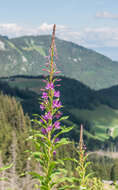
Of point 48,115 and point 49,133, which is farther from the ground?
point 48,115

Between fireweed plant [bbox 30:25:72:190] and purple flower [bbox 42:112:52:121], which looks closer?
fireweed plant [bbox 30:25:72:190]

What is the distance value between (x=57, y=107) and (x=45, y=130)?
692 mm

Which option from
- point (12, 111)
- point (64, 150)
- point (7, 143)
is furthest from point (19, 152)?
point (12, 111)

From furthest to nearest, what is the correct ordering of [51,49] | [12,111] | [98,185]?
1. [12,111]
2. [98,185]
3. [51,49]

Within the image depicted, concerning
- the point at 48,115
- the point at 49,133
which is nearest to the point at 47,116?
the point at 48,115

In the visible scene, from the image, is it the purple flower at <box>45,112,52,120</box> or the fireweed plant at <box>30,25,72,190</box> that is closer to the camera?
the fireweed plant at <box>30,25,72,190</box>

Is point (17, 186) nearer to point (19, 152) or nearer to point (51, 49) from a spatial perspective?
point (51, 49)

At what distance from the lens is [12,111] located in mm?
174750

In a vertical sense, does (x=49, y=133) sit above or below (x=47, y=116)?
below

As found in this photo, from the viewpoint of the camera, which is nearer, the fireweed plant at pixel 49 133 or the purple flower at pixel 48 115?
the fireweed plant at pixel 49 133

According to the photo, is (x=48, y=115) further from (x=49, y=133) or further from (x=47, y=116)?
(x=49, y=133)

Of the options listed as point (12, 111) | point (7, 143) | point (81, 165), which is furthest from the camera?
point (12, 111)

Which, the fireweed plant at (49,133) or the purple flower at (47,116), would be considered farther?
the purple flower at (47,116)

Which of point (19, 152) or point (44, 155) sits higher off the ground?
point (44, 155)
